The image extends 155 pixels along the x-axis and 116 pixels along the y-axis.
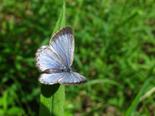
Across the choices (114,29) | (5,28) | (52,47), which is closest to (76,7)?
(114,29)

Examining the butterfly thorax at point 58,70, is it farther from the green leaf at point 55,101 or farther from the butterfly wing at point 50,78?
the green leaf at point 55,101

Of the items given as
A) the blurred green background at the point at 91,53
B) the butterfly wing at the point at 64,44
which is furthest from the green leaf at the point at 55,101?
the blurred green background at the point at 91,53

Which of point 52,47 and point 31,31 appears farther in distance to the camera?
point 31,31

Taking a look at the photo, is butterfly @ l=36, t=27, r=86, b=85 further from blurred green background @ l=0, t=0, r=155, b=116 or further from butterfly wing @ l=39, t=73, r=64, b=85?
blurred green background @ l=0, t=0, r=155, b=116

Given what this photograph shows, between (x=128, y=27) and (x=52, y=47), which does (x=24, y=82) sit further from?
(x=52, y=47)

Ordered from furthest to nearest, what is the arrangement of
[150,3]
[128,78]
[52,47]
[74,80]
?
1. [150,3]
2. [128,78]
3. [52,47]
4. [74,80]

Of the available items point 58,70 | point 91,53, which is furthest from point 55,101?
point 91,53

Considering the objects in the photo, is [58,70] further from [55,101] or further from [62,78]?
[55,101]

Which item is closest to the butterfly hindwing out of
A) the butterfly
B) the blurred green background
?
the butterfly
